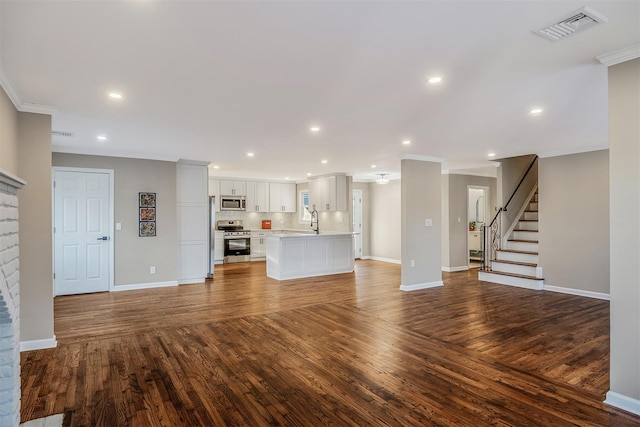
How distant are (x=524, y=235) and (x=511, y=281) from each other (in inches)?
54.0

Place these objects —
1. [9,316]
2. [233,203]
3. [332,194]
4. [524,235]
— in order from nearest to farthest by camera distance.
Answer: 1. [9,316]
2. [524,235]
3. [332,194]
4. [233,203]

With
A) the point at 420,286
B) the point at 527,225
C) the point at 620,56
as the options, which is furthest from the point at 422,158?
the point at 620,56

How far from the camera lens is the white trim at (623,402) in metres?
2.39

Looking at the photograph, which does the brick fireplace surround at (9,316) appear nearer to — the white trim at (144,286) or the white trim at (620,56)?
the white trim at (620,56)

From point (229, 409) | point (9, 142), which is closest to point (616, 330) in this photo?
point (229, 409)

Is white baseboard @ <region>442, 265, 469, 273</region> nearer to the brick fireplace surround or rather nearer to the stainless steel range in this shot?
the stainless steel range

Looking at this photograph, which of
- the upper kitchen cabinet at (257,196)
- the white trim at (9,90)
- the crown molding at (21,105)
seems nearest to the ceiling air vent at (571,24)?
the white trim at (9,90)

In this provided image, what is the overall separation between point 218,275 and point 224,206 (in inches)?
103

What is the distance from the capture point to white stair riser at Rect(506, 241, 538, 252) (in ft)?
24.0

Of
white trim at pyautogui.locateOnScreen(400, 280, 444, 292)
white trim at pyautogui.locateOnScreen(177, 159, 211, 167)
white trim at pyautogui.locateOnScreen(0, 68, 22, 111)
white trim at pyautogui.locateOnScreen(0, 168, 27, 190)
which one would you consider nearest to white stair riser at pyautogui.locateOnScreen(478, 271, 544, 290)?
white trim at pyautogui.locateOnScreen(400, 280, 444, 292)

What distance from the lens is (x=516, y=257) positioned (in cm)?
735

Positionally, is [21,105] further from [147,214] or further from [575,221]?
[575,221]

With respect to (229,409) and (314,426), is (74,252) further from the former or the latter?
(314,426)

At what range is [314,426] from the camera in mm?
2264
